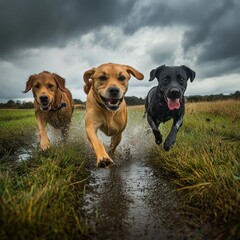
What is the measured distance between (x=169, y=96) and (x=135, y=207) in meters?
3.48

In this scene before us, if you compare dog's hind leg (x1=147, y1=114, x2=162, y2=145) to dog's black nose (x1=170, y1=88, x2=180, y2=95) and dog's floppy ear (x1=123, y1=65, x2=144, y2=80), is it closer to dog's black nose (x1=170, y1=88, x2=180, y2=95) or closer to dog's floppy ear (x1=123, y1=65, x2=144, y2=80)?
dog's black nose (x1=170, y1=88, x2=180, y2=95)

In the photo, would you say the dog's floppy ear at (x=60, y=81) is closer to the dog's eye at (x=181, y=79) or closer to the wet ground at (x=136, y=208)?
the wet ground at (x=136, y=208)

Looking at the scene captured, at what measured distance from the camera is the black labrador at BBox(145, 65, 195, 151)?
6.68 meters

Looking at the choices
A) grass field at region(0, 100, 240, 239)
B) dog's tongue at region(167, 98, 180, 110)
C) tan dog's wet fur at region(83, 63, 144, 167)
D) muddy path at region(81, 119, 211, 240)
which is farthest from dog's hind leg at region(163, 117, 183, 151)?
tan dog's wet fur at region(83, 63, 144, 167)

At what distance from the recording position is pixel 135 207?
3684mm

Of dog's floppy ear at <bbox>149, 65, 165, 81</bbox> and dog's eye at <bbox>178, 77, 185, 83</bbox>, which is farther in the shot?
dog's floppy ear at <bbox>149, 65, 165, 81</bbox>

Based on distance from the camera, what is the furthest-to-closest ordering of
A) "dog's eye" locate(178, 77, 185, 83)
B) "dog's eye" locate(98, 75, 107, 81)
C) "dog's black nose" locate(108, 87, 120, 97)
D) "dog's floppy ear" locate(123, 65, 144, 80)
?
1. "dog's eye" locate(178, 77, 185, 83)
2. "dog's floppy ear" locate(123, 65, 144, 80)
3. "dog's eye" locate(98, 75, 107, 81)
4. "dog's black nose" locate(108, 87, 120, 97)

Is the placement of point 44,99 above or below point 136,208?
above

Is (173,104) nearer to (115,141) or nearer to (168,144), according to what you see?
(168,144)

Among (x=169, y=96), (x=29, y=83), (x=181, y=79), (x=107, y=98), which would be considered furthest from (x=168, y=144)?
(x=29, y=83)

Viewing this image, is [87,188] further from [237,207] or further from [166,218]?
[237,207]

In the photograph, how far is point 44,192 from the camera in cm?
306

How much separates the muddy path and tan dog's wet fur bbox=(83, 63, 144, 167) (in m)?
0.81

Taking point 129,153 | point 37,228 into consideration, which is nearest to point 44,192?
point 37,228
